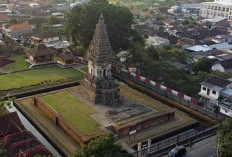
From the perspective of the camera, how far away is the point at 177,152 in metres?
35.0

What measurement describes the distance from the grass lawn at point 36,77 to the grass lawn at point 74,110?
28.8 ft

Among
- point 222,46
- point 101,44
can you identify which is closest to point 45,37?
point 101,44

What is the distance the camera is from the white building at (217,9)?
12664 centimetres

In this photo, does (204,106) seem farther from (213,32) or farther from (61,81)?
(213,32)

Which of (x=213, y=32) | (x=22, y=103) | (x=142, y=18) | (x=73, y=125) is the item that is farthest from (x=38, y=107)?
(x=142, y=18)

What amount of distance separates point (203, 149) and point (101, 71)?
1761 centimetres

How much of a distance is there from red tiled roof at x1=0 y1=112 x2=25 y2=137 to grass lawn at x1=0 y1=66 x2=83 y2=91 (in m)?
15.1

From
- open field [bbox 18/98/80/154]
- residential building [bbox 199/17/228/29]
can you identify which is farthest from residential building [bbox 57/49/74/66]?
residential building [bbox 199/17/228/29]

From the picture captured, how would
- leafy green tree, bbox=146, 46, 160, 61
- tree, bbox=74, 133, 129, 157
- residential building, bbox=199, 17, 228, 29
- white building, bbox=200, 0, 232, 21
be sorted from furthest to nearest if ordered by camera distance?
1. white building, bbox=200, 0, 232, 21
2. residential building, bbox=199, 17, 228, 29
3. leafy green tree, bbox=146, 46, 160, 61
4. tree, bbox=74, 133, 129, 157

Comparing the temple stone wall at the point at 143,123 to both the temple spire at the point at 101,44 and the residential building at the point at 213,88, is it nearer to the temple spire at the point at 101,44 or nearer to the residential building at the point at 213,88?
the residential building at the point at 213,88

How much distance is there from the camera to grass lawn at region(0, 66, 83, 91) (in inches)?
2196

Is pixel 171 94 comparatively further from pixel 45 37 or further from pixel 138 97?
pixel 45 37

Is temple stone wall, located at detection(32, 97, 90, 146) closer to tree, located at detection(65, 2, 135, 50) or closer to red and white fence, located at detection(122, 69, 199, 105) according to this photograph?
red and white fence, located at detection(122, 69, 199, 105)

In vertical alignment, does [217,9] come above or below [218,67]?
above
